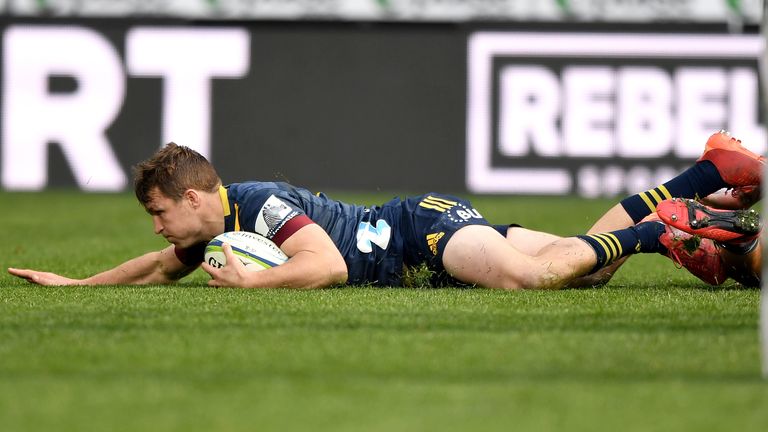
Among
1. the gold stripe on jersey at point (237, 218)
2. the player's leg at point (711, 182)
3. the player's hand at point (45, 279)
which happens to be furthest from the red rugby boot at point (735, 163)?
the player's hand at point (45, 279)

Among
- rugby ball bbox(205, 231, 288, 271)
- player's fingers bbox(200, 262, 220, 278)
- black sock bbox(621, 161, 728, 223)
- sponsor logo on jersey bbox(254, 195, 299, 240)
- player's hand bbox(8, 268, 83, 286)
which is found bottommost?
player's hand bbox(8, 268, 83, 286)

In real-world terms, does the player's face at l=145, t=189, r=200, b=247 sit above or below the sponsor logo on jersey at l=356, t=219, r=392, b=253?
above

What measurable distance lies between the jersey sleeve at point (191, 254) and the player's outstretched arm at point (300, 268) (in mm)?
419

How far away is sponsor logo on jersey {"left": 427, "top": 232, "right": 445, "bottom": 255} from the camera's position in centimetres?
567

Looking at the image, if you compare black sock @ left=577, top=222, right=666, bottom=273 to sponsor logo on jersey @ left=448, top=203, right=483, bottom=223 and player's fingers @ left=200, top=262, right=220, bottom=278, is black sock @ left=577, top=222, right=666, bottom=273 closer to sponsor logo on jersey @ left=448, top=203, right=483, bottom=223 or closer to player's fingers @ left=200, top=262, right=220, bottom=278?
sponsor logo on jersey @ left=448, top=203, right=483, bottom=223

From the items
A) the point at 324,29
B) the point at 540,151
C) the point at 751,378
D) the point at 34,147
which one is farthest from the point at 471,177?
the point at 751,378

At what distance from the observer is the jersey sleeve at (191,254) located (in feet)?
19.3

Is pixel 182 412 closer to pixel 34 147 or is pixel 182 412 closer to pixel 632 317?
pixel 632 317

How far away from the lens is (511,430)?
2.91m

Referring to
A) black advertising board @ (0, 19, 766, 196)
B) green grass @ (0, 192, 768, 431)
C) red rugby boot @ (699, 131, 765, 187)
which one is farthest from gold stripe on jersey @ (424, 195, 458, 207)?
black advertising board @ (0, 19, 766, 196)

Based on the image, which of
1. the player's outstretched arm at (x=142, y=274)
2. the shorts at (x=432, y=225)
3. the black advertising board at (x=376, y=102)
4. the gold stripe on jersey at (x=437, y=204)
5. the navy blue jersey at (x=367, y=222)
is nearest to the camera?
the navy blue jersey at (x=367, y=222)

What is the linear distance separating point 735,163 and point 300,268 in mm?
2151

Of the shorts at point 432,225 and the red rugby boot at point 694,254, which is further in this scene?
the shorts at point 432,225

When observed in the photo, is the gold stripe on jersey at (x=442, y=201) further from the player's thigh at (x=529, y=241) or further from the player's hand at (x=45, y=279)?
the player's hand at (x=45, y=279)
